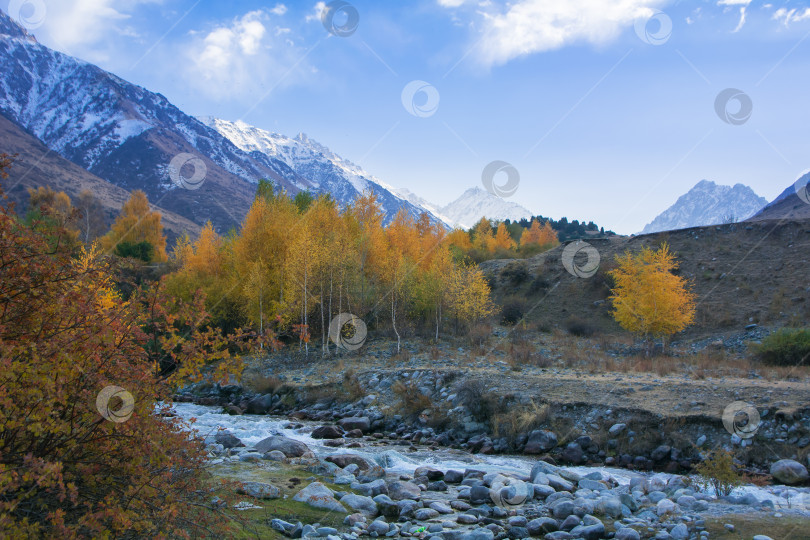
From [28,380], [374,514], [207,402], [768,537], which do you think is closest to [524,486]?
[374,514]

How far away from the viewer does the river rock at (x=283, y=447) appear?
12.6m

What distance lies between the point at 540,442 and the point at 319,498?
8.43 meters

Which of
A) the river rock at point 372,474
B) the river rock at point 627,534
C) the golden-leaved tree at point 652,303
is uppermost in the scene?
the golden-leaved tree at point 652,303

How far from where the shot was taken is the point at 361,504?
912 cm

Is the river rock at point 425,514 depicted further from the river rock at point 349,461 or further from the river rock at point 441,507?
the river rock at point 349,461

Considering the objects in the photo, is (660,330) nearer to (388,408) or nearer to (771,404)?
(771,404)

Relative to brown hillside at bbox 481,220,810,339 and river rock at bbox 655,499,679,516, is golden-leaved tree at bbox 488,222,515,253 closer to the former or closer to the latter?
brown hillside at bbox 481,220,810,339

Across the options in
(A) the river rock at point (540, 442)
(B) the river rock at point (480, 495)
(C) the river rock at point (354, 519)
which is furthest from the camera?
(A) the river rock at point (540, 442)

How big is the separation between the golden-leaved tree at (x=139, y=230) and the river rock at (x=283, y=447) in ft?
176

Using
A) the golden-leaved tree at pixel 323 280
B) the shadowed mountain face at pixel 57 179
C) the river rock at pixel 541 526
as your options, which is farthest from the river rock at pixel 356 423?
the shadowed mountain face at pixel 57 179

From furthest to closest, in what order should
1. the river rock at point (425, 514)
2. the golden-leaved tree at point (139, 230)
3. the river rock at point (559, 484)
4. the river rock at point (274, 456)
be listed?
1. the golden-leaved tree at point (139, 230)
2. the river rock at point (274, 456)
3. the river rock at point (559, 484)
4. the river rock at point (425, 514)

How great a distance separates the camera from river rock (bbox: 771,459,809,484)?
11.6m

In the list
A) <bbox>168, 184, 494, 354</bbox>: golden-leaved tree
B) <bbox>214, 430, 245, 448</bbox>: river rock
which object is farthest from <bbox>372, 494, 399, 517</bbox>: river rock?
<bbox>168, 184, 494, 354</bbox>: golden-leaved tree

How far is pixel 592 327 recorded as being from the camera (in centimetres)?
4191
